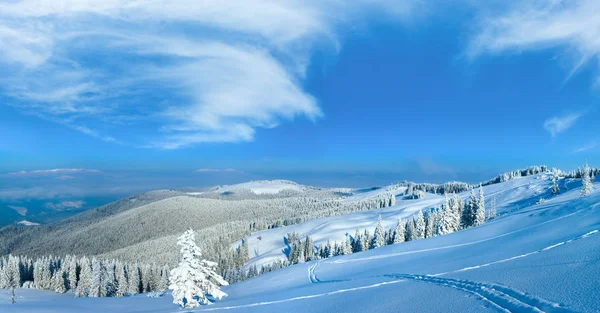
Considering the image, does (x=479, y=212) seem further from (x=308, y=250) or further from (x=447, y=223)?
(x=308, y=250)

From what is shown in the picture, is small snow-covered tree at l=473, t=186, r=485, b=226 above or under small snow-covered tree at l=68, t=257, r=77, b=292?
above

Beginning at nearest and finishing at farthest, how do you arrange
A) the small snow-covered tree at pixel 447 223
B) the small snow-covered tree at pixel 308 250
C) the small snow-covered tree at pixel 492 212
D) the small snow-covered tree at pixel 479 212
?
the small snow-covered tree at pixel 479 212
the small snow-covered tree at pixel 447 223
the small snow-covered tree at pixel 492 212
the small snow-covered tree at pixel 308 250

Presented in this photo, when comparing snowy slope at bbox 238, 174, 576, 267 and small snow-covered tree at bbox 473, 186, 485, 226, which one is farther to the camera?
snowy slope at bbox 238, 174, 576, 267

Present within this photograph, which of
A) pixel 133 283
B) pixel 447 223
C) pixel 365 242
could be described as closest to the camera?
pixel 447 223

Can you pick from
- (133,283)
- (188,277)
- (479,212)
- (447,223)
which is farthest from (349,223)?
(188,277)

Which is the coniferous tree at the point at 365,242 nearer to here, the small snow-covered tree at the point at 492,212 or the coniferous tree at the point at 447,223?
the coniferous tree at the point at 447,223

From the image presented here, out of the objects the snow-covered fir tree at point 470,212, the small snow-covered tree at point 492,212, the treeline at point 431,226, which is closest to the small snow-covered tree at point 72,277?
the treeline at point 431,226

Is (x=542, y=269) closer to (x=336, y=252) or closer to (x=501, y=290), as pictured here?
(x=501, y=290)

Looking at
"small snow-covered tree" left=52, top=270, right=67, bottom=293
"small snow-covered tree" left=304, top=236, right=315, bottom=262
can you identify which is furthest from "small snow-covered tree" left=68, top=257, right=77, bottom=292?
"small snow-covered tree" left=304, top=236, right=315, bottom=262

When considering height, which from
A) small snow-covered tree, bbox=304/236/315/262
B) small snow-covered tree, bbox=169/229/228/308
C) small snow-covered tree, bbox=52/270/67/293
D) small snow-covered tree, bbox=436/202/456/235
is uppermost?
small snow-covered tree, bbox=169/229/228/308

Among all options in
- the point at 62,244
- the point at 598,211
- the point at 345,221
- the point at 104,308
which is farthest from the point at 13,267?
the point at 62,244

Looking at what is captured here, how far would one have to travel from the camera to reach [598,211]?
16.8 metres

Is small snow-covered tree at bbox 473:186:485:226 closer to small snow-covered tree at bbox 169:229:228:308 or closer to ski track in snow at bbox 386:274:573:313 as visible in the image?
small snow-covered tree at bbox 169:229:228:308

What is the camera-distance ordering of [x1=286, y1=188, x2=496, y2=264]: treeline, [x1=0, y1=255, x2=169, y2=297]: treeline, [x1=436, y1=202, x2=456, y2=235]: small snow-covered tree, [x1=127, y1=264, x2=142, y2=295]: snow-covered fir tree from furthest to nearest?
[x1=127, y1=264, x2=142, y2=295]: snow-covered fir tree, [x1=0, y1=255, x2=169, y2=297]: treeline, [x1=286, y1=188, x2=496, y2=264]: treeline, [x1=436, y1=202, x2=456, y2=235]: small snow-covered tree
